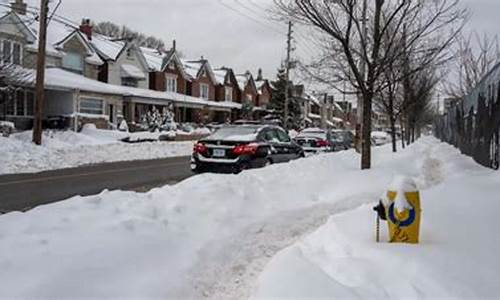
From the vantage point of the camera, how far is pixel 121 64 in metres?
44.6

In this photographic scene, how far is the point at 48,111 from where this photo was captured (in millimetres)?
36125

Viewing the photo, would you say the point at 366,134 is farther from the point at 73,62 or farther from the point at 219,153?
the point at 73,62

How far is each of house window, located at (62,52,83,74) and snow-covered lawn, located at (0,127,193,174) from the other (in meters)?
8.59

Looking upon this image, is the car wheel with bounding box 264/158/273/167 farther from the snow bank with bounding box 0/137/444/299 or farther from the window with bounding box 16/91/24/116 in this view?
the window with bounding box 16/91/24/116

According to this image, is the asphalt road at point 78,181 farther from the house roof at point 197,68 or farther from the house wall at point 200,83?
the house roof at point 197,68

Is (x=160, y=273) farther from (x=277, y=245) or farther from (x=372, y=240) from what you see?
(x=372, y=240)

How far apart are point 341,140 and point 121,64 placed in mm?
22309

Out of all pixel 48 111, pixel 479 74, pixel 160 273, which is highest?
pixel 479 74

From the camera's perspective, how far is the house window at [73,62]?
38.0m

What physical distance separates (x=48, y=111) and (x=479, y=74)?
87.7 feet

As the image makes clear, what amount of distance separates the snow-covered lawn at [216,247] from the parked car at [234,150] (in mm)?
3467

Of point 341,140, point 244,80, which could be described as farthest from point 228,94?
point 341,140

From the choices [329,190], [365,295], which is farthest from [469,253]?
[329,190]

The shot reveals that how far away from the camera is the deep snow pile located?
14.7ft
